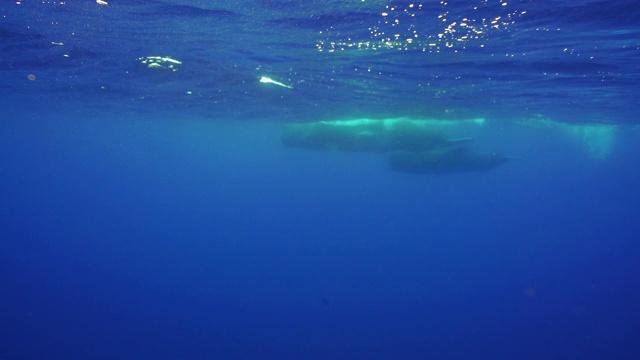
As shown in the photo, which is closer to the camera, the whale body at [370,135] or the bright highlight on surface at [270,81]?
the bright highlight on surface at [270,81]

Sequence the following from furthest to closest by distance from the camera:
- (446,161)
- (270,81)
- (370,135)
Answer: (370,135) → (446,161) → (270,81)

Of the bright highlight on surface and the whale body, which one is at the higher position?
the bright highlight on surface

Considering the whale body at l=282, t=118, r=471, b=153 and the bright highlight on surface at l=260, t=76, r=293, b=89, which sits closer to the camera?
the bright highlight on surface at l=260, t=76, r=293, b=89

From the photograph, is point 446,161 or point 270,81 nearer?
point 270,81

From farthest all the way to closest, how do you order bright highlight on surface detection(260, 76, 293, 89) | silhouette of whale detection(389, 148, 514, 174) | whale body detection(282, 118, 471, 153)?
silhouette of whale detection(389, 148, 514, 174), whale body detection(282, 118, 471, 153), bright highlight on surface detection(260, 76, 293, 89)

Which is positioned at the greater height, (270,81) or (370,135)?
(270,81)

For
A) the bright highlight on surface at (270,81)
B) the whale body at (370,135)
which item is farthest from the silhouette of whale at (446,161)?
the bright highlight on surface at (270,81)

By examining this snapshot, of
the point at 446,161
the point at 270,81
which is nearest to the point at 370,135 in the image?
the point at 446,161

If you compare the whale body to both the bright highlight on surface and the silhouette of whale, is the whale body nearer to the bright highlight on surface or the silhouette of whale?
the silhouette of whale

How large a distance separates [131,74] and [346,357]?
62.1ft

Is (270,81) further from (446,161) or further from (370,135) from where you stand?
(446,161)

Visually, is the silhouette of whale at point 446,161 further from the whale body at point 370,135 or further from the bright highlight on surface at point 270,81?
the bright highlight on surface at point 270,81

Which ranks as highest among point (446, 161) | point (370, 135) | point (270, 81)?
point (270, 81)

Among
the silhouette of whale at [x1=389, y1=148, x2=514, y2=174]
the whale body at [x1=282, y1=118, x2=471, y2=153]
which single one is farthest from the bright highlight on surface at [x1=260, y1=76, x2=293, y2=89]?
the silhouette of whale at [x1=389, y1=148, x2=514, y2=174]
